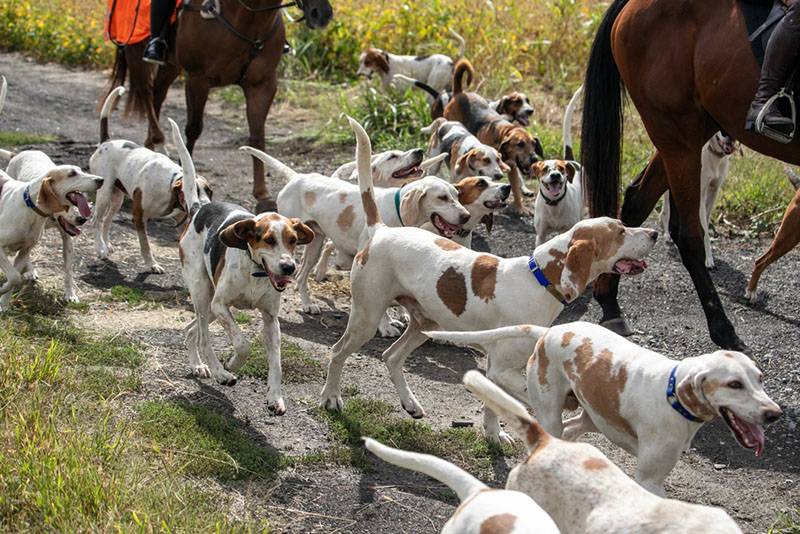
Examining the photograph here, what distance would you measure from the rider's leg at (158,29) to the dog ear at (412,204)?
167 inches

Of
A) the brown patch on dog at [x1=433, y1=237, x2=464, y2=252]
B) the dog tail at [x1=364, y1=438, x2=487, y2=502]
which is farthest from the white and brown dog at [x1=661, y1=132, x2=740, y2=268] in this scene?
the dog tail at [x1=364, y1=438, x2=487, y2=502]

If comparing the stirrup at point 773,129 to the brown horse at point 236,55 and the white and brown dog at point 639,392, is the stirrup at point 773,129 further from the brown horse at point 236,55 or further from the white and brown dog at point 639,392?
the brown horse at point 236,55

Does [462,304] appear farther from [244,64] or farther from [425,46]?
[425,46]

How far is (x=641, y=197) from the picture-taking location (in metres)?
8.02

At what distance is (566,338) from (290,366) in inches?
91.0

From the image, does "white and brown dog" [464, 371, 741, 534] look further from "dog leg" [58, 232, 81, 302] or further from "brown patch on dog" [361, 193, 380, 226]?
"dog leg" [58, 232, 81, 302]

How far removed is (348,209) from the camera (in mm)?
7980

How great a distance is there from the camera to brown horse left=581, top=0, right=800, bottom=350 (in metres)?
7.05

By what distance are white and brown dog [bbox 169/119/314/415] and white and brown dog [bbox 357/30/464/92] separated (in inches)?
302

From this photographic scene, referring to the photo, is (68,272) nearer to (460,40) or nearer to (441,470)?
(441,470)

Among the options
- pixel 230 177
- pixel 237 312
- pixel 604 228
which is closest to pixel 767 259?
pixel 604 228

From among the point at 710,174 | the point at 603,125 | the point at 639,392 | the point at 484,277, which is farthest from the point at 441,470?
the point at 710,174

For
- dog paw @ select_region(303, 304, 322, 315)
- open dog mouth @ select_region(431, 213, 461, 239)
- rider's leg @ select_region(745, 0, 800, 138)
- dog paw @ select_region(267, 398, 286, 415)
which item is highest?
rider's leg @ select_region(745, 0, 800, 138)

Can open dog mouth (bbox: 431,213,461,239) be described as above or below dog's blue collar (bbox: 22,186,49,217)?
above
